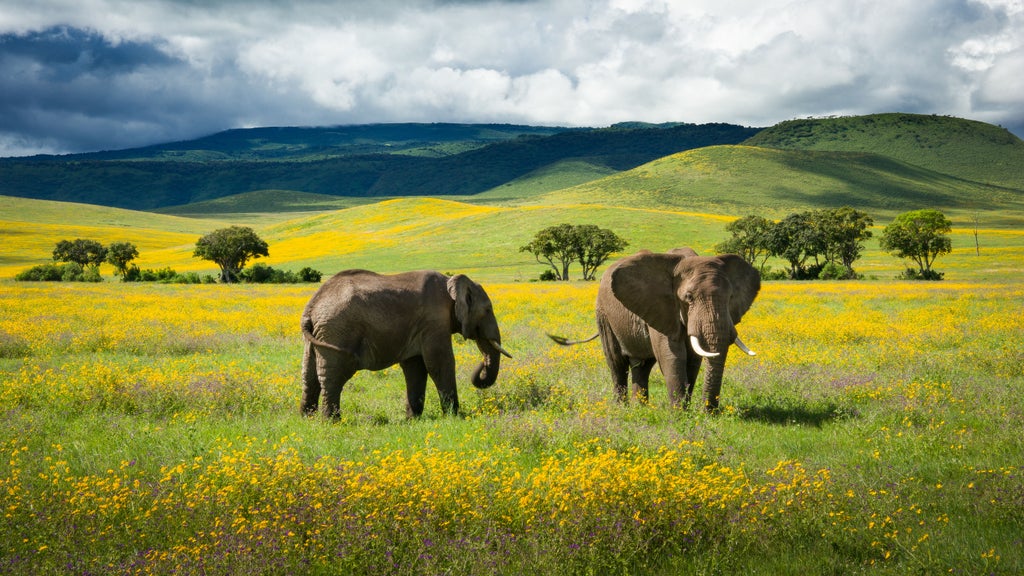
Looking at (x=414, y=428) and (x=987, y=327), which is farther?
(x=987, y=327)

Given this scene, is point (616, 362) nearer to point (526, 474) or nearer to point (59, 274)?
point (526, 474)

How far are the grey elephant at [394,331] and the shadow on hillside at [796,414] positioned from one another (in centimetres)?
431

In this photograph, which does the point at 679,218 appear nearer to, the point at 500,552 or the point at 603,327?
the point at 603,327

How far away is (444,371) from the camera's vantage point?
37.7 ft

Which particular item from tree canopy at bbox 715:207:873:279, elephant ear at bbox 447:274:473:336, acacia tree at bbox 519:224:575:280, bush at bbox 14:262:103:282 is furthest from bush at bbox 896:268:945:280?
bush at bbox 14:262:103:282

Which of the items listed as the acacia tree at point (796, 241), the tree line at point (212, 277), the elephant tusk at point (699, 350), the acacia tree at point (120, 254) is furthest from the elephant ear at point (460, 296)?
the acacia tree at point (120, 254)

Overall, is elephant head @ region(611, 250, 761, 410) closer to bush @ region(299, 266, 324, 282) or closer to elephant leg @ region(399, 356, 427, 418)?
elephant leg @ region(399, 356, 427, 418)

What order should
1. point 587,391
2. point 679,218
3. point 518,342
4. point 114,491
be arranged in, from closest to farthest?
point 114,491, point 587,391, point 518,342, point 679,218

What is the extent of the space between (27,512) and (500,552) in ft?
15.0

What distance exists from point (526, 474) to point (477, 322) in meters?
4.63

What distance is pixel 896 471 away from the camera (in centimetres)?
806

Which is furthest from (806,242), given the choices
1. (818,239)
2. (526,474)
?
(526,474)

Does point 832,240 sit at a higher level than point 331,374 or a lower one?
higher

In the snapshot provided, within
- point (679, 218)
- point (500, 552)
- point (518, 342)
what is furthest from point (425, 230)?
point (500, 552)
